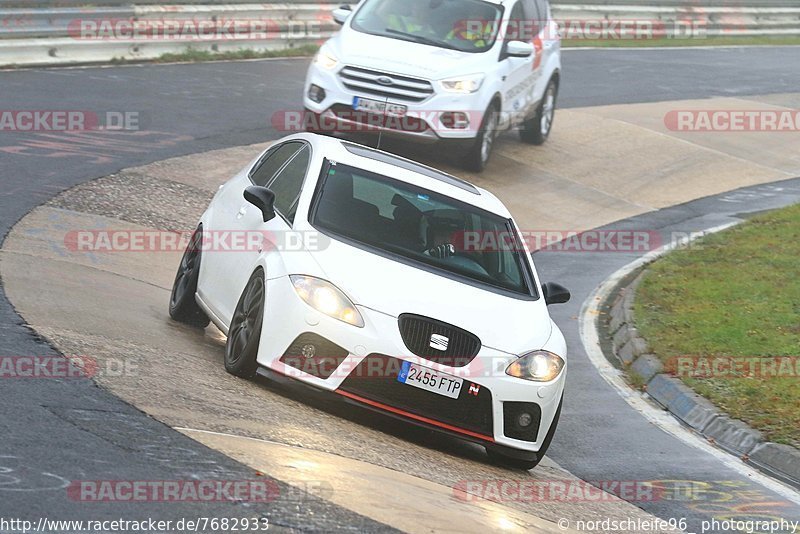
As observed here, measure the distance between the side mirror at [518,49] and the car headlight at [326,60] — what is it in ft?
8.21

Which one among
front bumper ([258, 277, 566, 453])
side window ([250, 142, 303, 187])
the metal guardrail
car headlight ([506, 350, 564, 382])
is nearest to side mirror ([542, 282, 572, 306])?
car headlight ([506, 350, 564, 382])

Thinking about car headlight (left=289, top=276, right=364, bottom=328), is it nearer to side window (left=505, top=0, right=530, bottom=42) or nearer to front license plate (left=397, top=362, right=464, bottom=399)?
front license plate (left=397, top=362, right=464, bottom=399)

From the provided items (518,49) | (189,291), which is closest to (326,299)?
(189,291)

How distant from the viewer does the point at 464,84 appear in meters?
16.9

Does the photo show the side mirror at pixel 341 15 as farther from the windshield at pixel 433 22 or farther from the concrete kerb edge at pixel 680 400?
the concrete kerb edge at pixel 680 400

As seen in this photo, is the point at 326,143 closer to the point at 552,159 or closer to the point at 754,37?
the point at 552,159

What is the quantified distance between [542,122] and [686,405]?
10.4 m

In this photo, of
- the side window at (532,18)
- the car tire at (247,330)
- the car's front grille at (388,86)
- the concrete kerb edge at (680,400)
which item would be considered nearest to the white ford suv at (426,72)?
the car's front grille at (388,86)

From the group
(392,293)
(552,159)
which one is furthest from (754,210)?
(392,293)

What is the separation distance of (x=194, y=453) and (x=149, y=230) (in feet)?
23.4

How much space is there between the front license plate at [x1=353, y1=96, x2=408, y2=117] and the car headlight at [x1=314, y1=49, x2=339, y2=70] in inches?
23.5

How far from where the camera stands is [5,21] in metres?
20.0

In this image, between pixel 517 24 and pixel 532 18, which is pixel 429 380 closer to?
pixel 517 24

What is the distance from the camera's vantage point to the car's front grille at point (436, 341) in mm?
→ 7785
